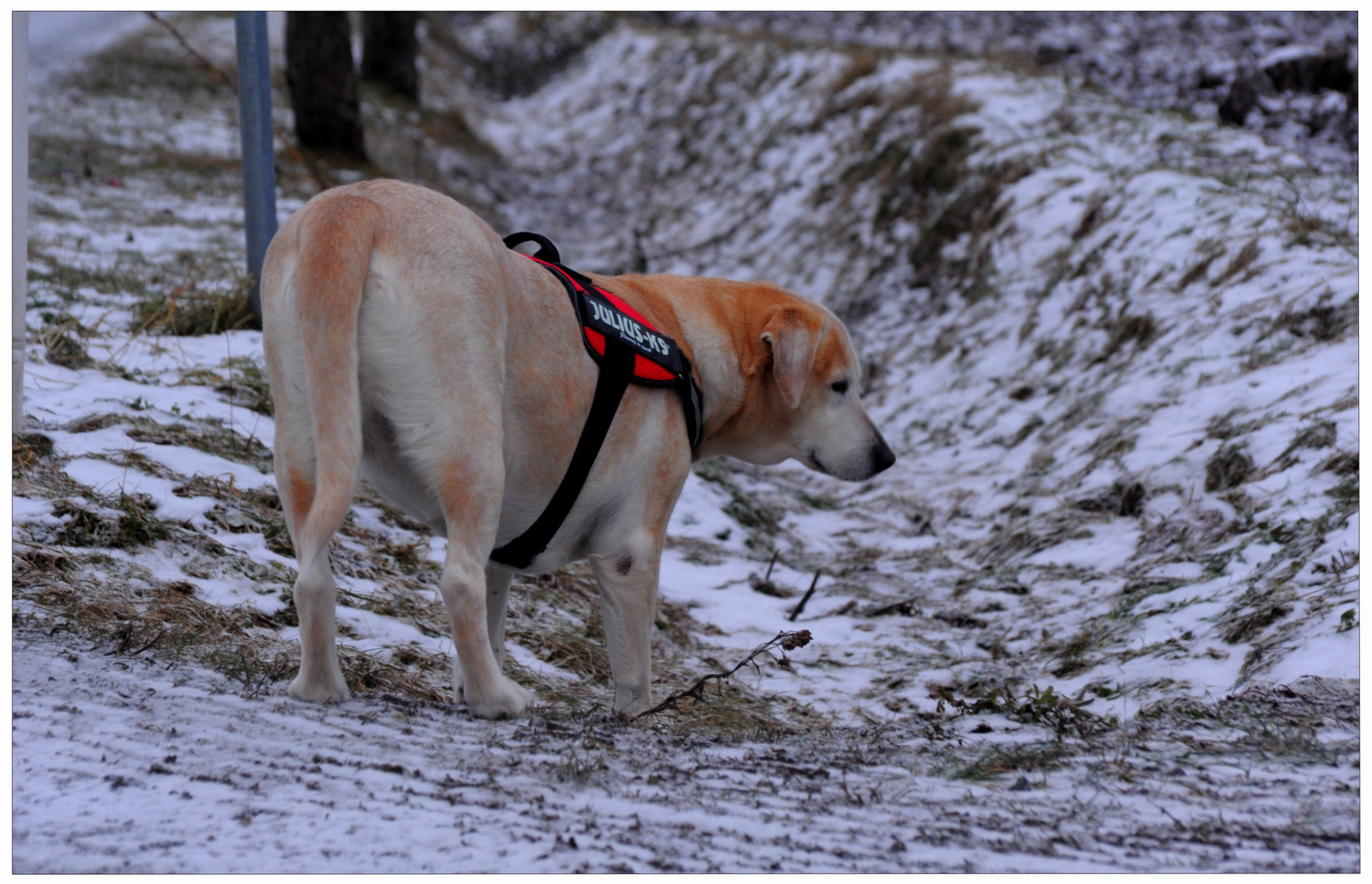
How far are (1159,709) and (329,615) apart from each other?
2341 millimetres

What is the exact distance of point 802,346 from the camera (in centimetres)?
356

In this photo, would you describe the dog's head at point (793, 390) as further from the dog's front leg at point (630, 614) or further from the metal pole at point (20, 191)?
the metal pole at point (20, 191)

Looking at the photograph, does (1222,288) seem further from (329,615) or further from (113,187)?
(113,187)

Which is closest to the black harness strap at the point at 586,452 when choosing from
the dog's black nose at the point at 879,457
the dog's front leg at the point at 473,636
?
the dog's front leg at the point at 473,636

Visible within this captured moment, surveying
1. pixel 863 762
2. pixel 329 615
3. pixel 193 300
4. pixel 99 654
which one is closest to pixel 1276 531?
pixel 863 762

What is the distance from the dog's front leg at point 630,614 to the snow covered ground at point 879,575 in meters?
0.16

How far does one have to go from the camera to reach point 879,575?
17.5ft

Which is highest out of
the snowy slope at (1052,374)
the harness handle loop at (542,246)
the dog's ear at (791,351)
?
the harness handle loop at (542,246)

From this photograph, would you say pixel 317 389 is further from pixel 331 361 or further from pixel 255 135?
pixel 255 135

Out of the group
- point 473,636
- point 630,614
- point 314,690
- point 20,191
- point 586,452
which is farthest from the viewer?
point 20,191

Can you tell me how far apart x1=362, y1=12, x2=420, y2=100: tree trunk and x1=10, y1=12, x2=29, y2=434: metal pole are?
534 inches

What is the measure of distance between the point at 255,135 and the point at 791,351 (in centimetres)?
404

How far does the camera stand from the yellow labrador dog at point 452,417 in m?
2.55

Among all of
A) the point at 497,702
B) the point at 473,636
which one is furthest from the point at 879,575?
the point at 473,636
